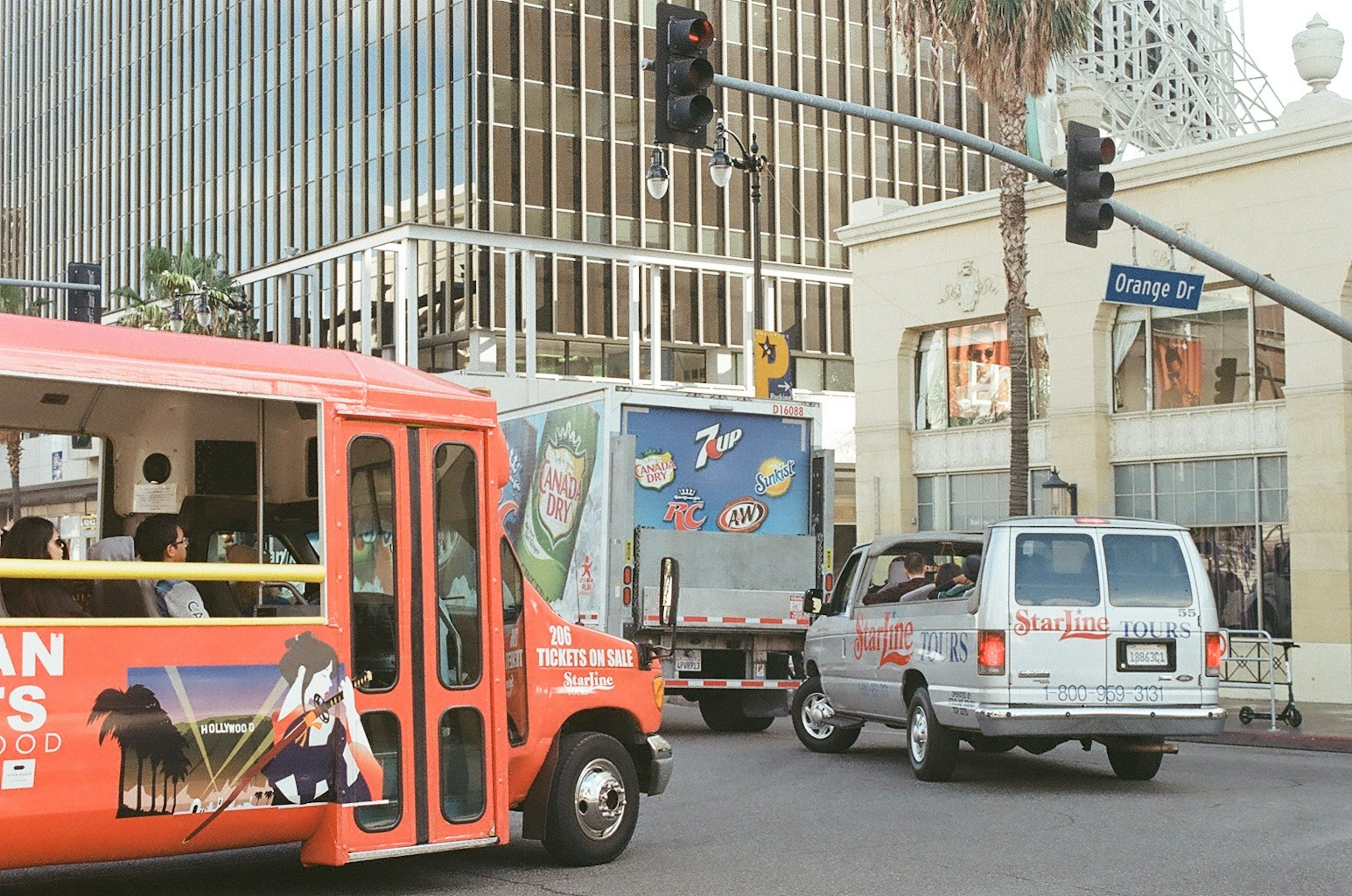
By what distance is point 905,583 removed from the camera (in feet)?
50.0

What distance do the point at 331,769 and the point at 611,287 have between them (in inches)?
1823

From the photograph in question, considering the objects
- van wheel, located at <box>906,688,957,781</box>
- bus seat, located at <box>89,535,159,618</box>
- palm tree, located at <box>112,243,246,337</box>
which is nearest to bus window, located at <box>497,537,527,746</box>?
bus seat, located at <box>89,535,159,618</box>

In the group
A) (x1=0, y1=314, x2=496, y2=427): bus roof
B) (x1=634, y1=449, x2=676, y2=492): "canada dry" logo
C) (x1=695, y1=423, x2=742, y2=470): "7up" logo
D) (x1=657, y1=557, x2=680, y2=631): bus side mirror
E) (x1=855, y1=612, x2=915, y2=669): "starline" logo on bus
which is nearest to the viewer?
(x1=0, y1=314, x2=496, y2=427): bus roof

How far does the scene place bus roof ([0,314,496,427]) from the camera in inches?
295

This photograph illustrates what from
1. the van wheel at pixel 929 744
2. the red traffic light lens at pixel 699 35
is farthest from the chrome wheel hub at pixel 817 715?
the red traffic light lens at pixel 699 35

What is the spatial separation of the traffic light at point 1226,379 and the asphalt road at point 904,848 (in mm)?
12060

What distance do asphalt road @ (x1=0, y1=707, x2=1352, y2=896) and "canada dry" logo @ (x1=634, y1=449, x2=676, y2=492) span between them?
3.65 metres

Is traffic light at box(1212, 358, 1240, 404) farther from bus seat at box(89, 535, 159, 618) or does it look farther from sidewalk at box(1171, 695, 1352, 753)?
bus seat at box(89, 535, 159, 618)

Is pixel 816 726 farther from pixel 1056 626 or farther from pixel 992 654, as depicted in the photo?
pixel 1056 626

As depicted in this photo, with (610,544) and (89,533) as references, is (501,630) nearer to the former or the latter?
(89,533)

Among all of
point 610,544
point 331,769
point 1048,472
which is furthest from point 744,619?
point 1048,472

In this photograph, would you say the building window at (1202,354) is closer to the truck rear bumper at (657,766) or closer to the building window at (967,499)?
the building window at (967,499)

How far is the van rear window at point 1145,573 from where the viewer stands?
13125mm

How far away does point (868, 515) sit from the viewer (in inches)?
1257
